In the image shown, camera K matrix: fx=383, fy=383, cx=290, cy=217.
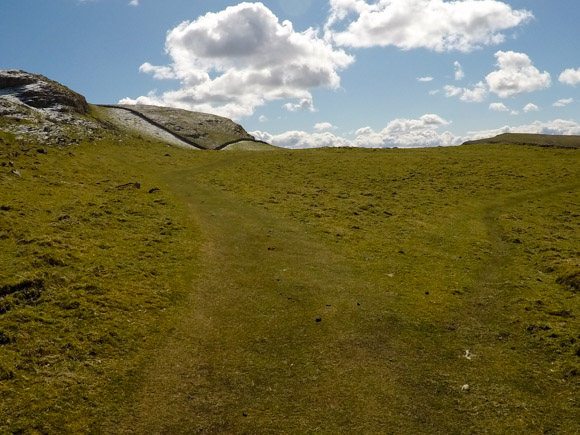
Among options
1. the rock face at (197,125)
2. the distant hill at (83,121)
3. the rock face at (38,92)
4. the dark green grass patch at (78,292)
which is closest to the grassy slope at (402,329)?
the dark green grass patch at (78,292)

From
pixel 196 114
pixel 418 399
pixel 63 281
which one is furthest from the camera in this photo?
pixel 196 114

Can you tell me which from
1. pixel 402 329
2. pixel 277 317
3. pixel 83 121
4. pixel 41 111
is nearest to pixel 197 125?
pixel 83 121

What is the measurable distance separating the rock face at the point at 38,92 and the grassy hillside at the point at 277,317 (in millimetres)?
52298

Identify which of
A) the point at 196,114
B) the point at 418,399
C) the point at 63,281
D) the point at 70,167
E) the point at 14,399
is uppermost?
the point at 196,114

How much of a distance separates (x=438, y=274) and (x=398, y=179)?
108ft

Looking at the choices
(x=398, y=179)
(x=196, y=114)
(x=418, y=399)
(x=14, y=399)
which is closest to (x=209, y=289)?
(x=14, y=399)

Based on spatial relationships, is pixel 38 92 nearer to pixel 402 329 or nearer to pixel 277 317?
pixel 277 317

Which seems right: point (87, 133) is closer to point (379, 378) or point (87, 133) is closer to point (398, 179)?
point (398, 179)

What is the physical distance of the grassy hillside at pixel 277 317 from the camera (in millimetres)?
10516

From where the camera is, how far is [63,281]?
16.2 m

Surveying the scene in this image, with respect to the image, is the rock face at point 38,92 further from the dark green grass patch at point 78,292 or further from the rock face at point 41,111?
the dark green grass patch at point 78,292

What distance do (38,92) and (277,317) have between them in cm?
8648

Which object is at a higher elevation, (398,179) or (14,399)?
(398,179)

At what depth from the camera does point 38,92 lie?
78.7m
